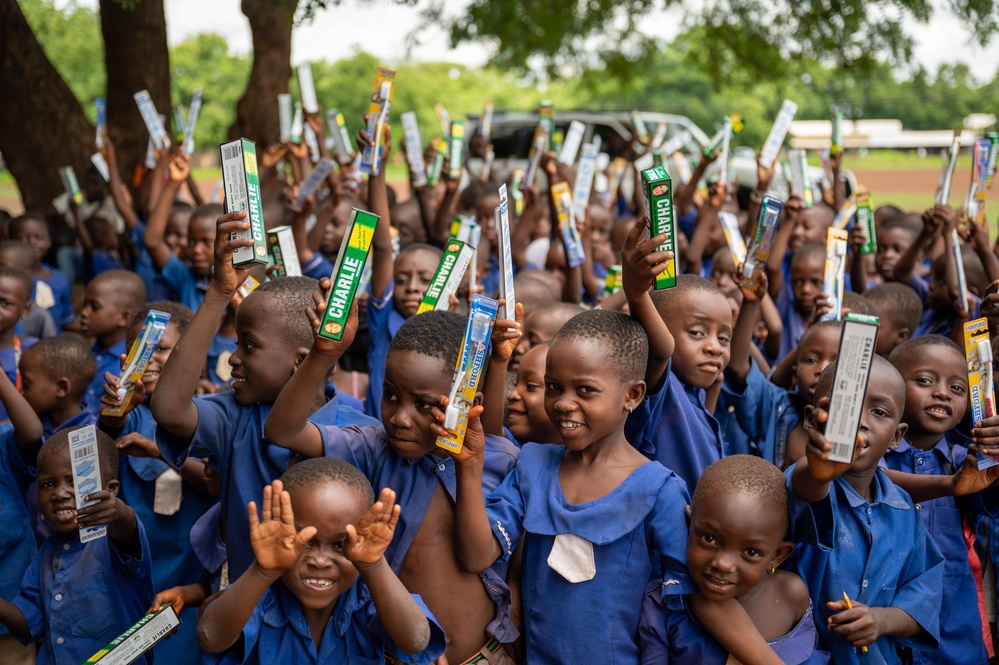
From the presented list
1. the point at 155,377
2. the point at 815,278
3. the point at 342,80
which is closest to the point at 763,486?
the point at 155,377

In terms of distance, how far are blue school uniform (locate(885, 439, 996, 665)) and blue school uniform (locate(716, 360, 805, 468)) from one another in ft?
1.19

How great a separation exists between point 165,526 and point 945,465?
2.68 metres

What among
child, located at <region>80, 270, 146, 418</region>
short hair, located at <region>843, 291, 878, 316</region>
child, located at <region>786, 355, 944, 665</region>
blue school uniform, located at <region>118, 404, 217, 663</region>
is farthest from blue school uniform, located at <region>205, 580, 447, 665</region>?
short hair, located at <region>843, 291, 878, 316</region>

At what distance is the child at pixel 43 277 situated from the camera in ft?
17.1

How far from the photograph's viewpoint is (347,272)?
203cm

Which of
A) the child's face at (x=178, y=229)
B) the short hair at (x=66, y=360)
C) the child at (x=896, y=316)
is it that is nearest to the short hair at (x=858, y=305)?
the child at (x=896, y=316)

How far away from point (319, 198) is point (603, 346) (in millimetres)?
4198

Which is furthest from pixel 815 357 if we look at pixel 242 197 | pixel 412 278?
pixel 242 197

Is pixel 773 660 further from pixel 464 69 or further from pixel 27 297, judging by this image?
pixel 464 69

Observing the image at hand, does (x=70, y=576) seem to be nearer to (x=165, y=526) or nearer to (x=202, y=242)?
(x=165, y=526)

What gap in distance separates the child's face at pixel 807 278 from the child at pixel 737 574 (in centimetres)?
241

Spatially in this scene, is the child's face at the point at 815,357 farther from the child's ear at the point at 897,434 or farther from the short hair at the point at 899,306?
the short hair at the point at 899,306

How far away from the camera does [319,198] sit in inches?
243

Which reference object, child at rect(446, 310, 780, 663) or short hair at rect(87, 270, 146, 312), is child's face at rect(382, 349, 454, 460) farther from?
short hair at rect(87, 270, 146, 312)
